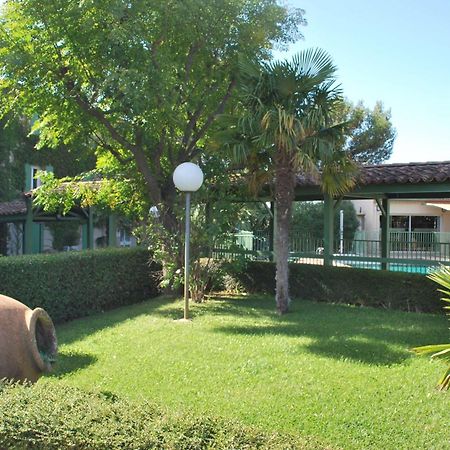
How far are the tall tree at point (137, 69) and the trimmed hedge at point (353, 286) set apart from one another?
3.01 m

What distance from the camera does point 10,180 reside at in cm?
2361

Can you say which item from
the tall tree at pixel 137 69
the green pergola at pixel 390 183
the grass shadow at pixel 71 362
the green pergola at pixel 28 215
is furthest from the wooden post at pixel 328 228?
the green pergola at pixel 28 215

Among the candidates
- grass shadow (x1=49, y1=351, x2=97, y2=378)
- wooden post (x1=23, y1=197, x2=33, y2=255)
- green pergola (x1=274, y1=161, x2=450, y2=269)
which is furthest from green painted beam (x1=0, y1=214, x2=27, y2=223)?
grass shadow (x1=49, y1=351, x2=97, y2=378)

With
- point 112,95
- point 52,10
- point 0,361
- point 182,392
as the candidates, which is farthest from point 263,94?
point 0,361

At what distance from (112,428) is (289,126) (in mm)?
7279

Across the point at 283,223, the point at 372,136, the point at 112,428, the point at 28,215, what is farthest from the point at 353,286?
the point at 372,136

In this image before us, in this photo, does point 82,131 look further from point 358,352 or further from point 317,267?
point 358,352

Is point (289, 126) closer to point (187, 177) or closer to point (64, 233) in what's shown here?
point (187, 177)

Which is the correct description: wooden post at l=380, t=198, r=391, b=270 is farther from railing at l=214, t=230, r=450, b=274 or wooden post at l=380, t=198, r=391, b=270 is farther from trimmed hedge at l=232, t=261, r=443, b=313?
trimmed hedge at l=232, t=261, r=443, b=313

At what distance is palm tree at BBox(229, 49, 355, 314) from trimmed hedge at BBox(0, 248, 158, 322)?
4.17 metres

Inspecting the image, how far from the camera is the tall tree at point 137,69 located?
1073cm

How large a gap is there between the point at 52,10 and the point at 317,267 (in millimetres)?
8516

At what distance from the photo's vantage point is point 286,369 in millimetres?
6652

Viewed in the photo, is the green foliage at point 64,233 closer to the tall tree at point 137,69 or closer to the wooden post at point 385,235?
the tall tree at point 137,69
